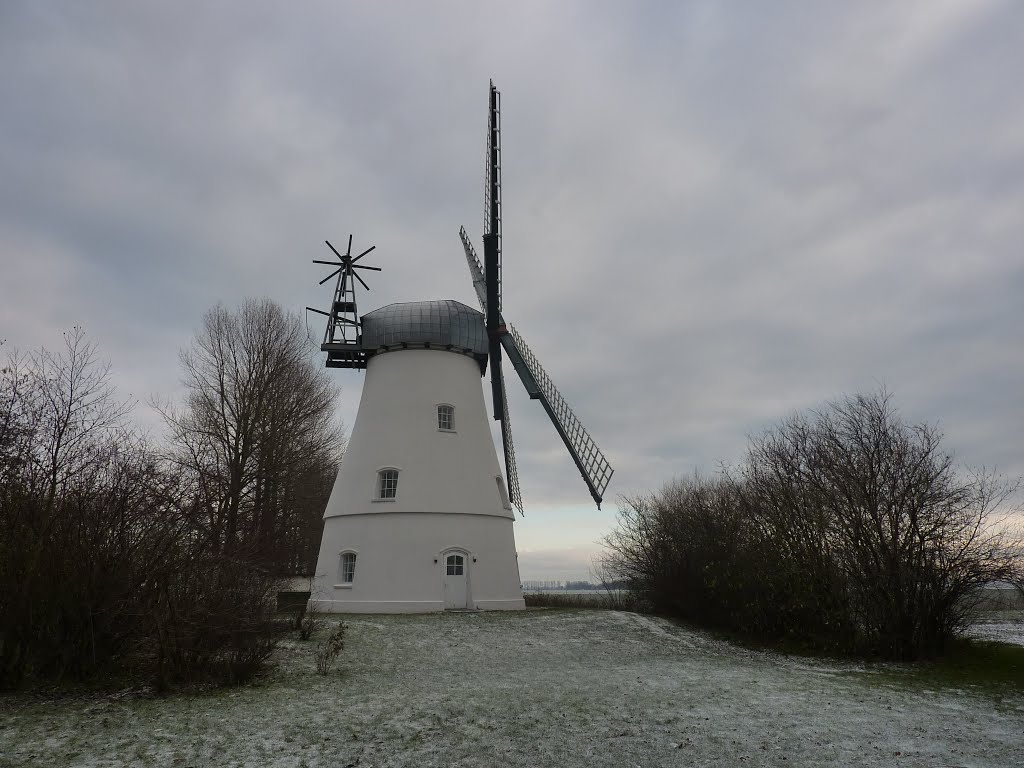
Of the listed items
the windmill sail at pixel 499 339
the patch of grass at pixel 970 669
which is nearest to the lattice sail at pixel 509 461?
the windmill sail at pixel 499 339

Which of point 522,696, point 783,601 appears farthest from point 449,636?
point 783,601

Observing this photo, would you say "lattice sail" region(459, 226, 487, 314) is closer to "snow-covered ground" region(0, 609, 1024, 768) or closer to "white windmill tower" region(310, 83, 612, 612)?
"white windmill tower" region(310, 83, 612, 612)

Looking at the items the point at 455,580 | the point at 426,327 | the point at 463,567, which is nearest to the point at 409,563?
the point at 455,580

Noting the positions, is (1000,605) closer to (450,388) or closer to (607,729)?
(607,729)

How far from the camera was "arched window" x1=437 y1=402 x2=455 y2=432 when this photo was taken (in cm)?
2180

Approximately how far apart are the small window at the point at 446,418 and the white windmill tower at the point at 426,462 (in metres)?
0.04

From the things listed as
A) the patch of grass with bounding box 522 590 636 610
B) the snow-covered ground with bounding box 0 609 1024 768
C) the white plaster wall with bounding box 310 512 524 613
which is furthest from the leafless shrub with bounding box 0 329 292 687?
the patch of grass with bounding box 522 590 636 610

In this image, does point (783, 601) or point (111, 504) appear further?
point (783, 601)

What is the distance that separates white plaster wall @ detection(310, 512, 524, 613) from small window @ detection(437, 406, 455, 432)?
9.74 feet

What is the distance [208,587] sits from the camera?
9.95 metres

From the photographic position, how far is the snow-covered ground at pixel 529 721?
6762 millimetres

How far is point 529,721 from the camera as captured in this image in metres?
8.03

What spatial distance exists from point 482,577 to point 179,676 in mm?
11527

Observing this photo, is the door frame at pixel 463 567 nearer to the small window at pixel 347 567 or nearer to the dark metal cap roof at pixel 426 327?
the small window at pixel 347 567
